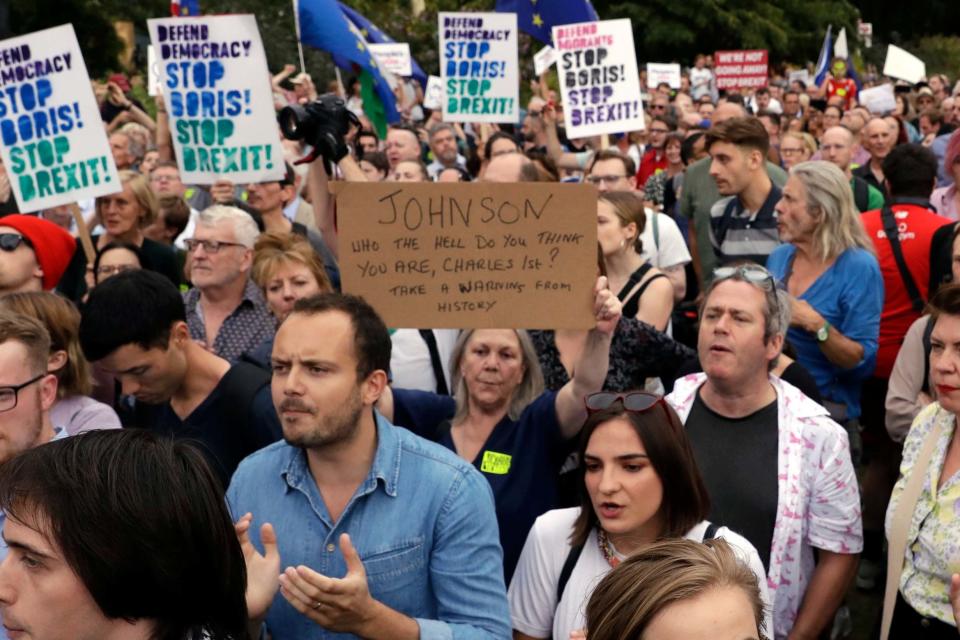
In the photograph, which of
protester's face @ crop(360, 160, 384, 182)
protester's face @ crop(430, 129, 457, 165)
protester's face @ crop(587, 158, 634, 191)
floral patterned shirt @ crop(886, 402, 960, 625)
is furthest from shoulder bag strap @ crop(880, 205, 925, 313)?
protester's face @ crop(430, 129, 457, 165)

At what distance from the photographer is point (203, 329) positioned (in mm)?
5898

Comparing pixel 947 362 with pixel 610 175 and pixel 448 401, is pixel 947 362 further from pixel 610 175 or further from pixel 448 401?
pixel 610 175

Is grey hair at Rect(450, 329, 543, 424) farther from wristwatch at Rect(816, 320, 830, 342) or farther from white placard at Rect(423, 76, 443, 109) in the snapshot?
white placard at Rect(423, 76, 443, 109)

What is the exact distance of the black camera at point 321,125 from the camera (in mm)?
4680

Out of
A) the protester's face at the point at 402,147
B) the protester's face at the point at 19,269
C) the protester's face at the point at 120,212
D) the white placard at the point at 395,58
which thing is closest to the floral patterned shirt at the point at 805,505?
the protester's face at the point at 19,269

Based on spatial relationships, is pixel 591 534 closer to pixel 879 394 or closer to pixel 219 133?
pixel 879 394

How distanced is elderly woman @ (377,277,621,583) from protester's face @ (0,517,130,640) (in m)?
2.17

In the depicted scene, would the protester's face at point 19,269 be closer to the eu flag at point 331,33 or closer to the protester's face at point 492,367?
the protester's face at point 492,367

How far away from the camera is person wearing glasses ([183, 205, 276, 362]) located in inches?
230

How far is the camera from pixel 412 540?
123 inches

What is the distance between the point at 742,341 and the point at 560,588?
1209mm

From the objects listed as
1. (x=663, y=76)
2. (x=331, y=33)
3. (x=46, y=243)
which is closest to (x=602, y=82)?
(x=331, y=33)

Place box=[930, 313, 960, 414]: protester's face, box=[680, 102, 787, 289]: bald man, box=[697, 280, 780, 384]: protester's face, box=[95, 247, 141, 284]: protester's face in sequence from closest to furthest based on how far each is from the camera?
box=[930, 313, 960, 414]: protester's face → box=[697, 280, 780, 384]: protester's face → box=[95, 247, 141, 284]: protester's face → box=[680, 102, 787, 289]: bald man

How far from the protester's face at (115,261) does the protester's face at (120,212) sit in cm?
89
